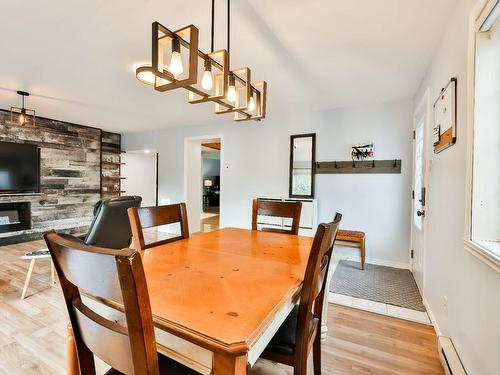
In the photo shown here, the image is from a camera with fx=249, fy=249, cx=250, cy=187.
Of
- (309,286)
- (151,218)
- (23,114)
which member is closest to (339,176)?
(151,218)

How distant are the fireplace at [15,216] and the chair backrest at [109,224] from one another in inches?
117

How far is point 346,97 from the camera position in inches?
134

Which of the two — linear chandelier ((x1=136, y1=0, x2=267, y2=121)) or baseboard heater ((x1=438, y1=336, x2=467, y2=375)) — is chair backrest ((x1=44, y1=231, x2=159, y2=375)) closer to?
linear chandelier ((x1=136, y1=0, x2=267, y2=121))

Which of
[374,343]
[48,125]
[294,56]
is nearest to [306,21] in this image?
[294,56]

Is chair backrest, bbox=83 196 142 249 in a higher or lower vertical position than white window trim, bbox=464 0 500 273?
lower

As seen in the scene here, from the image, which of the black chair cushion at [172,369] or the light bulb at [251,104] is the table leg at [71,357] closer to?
the black chair cushion at [172,369]

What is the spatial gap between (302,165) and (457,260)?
9.20 feet

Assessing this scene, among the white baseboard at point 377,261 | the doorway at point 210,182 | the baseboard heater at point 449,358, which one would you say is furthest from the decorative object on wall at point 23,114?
the doorway at point 210,182

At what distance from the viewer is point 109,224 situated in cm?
262

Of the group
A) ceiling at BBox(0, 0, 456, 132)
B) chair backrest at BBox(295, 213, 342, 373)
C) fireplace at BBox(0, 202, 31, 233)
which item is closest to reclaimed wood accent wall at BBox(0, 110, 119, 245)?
fireplace at BBox(0, 202, 31, 233)

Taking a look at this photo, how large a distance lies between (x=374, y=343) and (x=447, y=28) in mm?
2394

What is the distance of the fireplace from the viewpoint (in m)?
4.32

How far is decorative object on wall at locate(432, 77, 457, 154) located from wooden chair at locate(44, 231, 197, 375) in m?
1.92

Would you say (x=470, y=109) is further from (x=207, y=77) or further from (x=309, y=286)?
(x=207, y=77)
